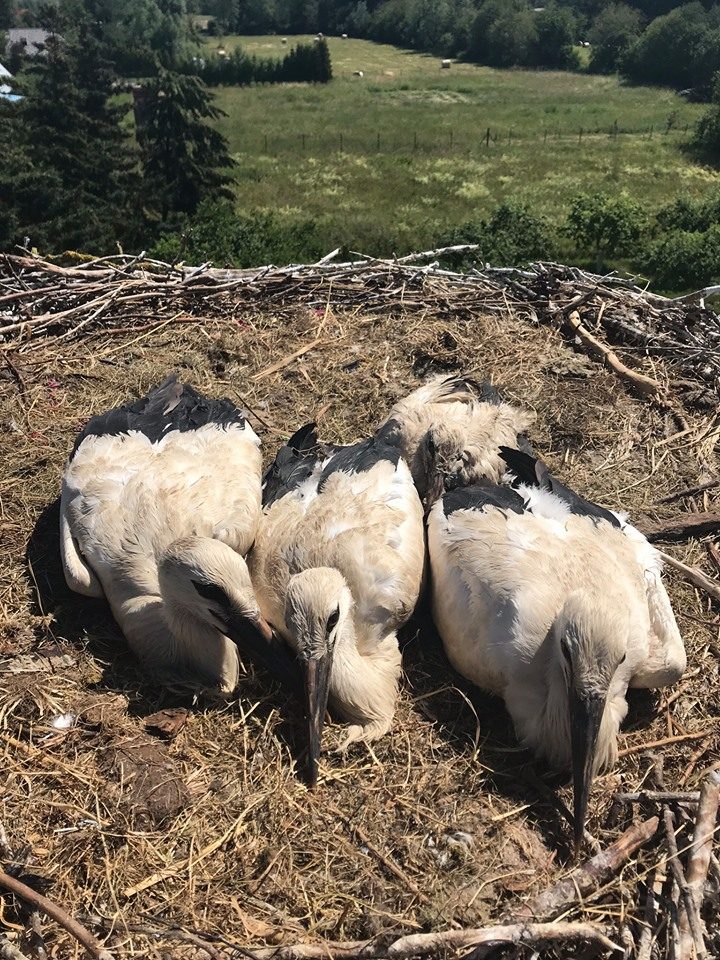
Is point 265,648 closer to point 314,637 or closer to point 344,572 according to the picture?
point 314,637

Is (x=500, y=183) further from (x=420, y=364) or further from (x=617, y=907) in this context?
(x=617, y=907)

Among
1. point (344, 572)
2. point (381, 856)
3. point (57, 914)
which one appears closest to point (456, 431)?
point (344, 572)

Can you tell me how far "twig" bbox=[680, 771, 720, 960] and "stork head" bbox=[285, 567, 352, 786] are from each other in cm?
112

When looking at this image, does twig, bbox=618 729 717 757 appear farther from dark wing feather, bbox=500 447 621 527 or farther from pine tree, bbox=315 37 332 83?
pine tree, bbox=315 37 332 83

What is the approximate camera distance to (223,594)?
2596 millimetres

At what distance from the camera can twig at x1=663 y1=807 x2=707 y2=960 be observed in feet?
7.03

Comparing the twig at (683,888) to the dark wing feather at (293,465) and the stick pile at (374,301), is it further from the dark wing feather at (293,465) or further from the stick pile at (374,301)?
the stick pile at (374,301)

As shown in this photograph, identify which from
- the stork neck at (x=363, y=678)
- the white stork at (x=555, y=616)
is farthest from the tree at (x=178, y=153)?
the stork neck at (x=363, y=678)

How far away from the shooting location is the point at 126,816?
8.12 ft

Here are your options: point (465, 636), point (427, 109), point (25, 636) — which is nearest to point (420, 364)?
point (465, 636)

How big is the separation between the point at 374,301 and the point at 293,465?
7.03 ft

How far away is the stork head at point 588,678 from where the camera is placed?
2326 millimetres

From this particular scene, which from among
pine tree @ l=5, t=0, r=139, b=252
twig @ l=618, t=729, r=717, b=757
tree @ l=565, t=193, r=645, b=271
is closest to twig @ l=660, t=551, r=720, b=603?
twig @ l=618, t=729, r=717, b=757

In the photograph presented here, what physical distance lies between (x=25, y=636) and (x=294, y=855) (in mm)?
1348
